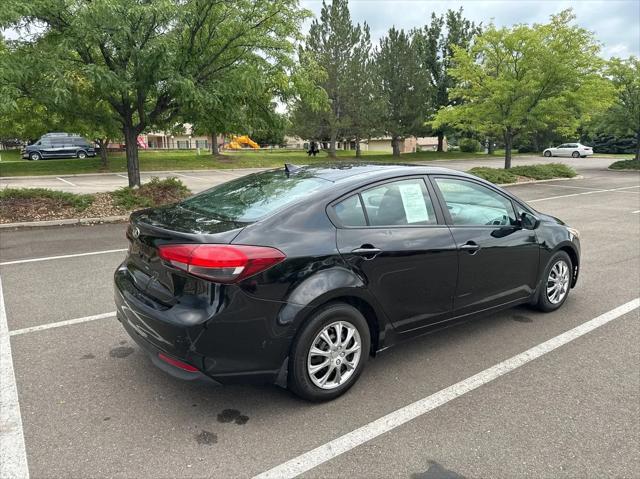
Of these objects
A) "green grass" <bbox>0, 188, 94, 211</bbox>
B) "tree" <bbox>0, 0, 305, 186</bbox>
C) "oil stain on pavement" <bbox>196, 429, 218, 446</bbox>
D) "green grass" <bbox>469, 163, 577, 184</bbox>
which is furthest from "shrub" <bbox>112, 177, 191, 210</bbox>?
"green grass" <bbox>469, 163, 577, 184</bbox>

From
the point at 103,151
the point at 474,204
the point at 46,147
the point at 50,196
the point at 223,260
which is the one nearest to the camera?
the point at 223,260

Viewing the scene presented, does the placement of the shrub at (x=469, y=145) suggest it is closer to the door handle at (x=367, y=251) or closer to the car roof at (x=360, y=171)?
the car roof at (x=360, y=171)

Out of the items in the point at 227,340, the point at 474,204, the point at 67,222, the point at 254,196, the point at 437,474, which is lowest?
the point at 437,474

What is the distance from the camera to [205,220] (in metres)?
3.11

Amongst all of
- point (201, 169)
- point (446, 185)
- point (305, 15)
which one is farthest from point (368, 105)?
point (446, 185)

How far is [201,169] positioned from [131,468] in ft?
89.6

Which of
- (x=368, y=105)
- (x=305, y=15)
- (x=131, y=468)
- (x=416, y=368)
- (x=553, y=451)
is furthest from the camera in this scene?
(x=368, y=105)

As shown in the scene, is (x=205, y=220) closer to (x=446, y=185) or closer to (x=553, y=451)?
(x=446, y=185)

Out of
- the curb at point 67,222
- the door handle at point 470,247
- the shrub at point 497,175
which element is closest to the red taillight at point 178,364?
the door handle at point 470,247

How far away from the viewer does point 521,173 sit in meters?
21.4

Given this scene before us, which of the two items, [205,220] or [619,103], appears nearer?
[205,220]

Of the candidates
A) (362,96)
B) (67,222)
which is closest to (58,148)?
(362,96)

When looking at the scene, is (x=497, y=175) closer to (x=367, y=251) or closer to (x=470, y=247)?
(x=470, y=247)

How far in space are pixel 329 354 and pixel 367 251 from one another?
2.36ft
